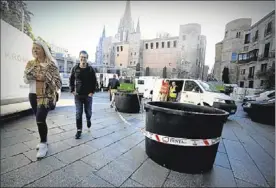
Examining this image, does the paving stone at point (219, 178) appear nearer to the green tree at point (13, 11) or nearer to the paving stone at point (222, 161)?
the paving stone at point (222, 161)

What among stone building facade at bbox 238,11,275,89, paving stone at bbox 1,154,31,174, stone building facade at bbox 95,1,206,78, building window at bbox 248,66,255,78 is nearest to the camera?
paving stone at bbox 1,154,31,174

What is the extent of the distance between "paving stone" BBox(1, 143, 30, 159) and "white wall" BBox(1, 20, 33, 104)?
1851 millimetres

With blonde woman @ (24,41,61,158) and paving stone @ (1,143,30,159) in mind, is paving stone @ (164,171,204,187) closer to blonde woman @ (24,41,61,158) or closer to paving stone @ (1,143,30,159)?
blonde woman @ (24,41,61,158)

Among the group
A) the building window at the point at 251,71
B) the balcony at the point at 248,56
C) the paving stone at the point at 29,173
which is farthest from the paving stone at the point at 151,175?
the building window at the point at 251,71

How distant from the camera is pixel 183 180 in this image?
2162 millimetres

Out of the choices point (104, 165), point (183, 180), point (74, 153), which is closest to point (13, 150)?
point (74, 153)

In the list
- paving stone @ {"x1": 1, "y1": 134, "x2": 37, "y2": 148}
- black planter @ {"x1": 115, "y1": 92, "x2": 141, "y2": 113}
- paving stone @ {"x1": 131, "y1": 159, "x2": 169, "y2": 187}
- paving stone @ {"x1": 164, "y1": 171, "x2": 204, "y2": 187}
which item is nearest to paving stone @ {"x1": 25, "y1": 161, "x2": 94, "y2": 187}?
paving stone @ {"x1": 131, "y1": 159, "x2": 169, "y2": 187}

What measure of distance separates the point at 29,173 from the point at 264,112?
922 cm

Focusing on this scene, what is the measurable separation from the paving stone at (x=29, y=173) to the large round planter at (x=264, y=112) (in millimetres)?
8775

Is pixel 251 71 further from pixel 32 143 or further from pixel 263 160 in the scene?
pixel 32 143

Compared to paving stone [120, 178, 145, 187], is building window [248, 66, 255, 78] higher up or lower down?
higher up

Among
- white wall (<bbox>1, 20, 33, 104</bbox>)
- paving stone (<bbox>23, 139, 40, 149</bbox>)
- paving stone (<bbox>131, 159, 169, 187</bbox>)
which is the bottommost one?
paving stone (<bbox>131, 159, 169, 187</bbox>)

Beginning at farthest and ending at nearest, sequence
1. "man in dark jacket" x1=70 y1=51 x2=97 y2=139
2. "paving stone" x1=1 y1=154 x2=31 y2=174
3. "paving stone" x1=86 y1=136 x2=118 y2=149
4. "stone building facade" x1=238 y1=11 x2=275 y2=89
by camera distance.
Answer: "stone building facade" x1=238 y1=11 x2=275 y2=89 < "man in dark jacket" x1=70 y1=51 x2=97 y2=139 < "paving stone" x1=86 y1=136 x2=118 y2=149 < "paving stone" x1=1 y1=154 x2=31 y2=174

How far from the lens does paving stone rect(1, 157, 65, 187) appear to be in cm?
187
